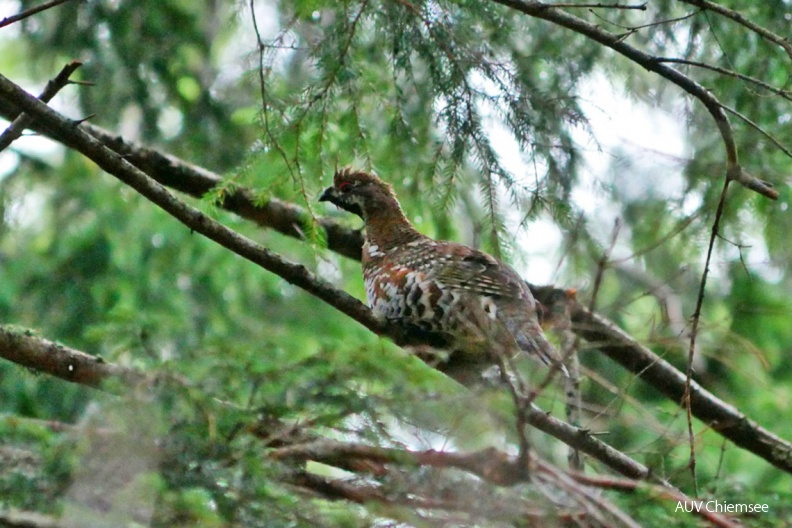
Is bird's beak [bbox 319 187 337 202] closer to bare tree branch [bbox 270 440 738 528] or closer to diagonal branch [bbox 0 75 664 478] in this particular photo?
diagonal branch [bbox 0 75 664 478]

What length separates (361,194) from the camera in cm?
568

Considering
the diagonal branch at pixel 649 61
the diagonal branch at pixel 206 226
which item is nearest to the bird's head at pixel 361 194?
the diagonal branch at pixel 206 226

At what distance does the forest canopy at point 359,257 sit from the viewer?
261cm

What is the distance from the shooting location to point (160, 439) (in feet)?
8.48

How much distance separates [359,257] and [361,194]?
50cm

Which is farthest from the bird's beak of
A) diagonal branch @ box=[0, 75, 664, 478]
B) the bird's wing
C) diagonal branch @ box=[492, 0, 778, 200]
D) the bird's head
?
diagonal branch @ box=[492, 0, 778, 200]

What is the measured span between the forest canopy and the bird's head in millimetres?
79

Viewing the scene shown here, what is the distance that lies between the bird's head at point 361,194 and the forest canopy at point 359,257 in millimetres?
79

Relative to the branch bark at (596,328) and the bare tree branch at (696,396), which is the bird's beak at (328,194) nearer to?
the branch bark at (596,328)

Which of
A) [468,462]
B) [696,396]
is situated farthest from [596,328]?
[468,462]

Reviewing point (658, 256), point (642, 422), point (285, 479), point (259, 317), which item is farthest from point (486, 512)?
point (259, 317)

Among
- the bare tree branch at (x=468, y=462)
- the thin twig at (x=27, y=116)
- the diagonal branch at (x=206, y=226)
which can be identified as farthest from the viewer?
the thin twig at (x=27, y=116)

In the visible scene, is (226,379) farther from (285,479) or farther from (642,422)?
(642,422)

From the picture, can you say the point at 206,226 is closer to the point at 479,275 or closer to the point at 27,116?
the point at 27,116
